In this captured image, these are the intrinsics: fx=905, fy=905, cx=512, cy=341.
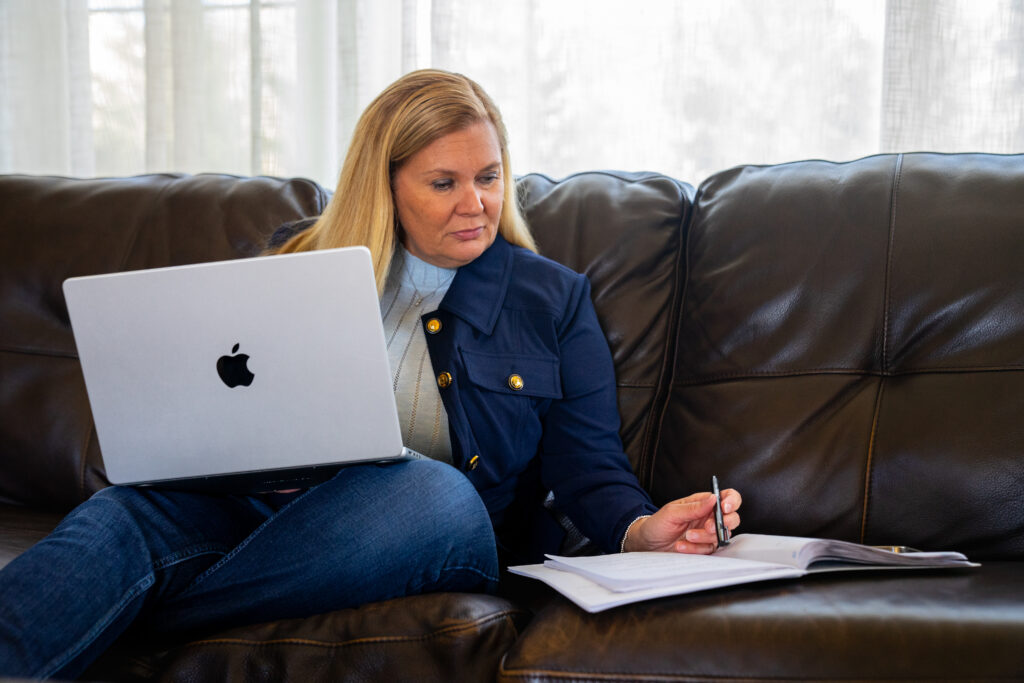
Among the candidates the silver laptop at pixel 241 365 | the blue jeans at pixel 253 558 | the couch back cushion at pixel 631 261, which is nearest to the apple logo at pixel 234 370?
the silver laptop at pixel 241 365

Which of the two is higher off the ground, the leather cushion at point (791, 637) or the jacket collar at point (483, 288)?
the jacket collar at point (483, 288)

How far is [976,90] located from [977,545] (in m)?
0.92

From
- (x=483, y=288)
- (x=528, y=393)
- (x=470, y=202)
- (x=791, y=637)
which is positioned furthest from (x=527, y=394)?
(x=791, y=637)

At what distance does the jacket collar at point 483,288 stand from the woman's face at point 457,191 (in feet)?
0.08

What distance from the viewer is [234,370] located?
101 cm

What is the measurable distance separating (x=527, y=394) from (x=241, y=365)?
0.47 metres

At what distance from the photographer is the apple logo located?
3.30 ft

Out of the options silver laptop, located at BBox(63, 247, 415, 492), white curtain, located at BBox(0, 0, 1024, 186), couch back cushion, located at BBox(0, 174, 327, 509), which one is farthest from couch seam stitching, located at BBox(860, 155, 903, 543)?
couch back cushion, located at BBox(0, 174, 327, 509)

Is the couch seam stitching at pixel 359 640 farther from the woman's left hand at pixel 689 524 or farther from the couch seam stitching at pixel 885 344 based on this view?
the couch seam stitching at pixel 885 344

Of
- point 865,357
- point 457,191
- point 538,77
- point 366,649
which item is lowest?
point 366,649

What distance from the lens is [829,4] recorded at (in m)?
1.74

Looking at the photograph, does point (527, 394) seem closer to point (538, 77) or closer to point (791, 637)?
point (791, 637)

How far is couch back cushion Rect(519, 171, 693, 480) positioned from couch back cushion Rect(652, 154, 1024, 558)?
40mm

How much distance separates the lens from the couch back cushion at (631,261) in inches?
56.6
